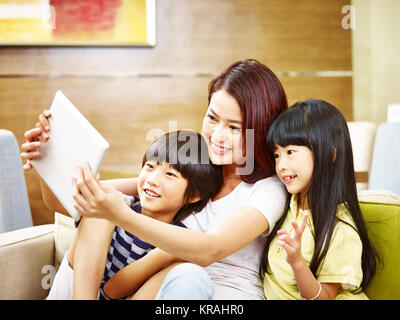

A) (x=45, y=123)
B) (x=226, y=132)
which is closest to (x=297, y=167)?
(x=226, y=132)

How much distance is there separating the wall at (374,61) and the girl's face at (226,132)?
1128 mm

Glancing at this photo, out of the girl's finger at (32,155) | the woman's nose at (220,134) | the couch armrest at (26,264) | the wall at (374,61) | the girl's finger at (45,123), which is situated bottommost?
the couch armrest at (26,264)

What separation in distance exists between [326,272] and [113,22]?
1.60m

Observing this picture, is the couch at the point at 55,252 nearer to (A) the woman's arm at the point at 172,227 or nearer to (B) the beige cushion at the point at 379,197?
(B) the beige cushion at the point at 379,197

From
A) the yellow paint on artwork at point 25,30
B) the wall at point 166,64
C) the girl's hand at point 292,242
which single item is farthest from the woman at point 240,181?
the yellow paint on artwork at point 25,30

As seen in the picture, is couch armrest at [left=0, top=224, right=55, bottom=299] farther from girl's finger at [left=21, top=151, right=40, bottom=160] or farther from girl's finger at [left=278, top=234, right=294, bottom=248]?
girl's finger at [left=278, top=234, right=294, bottom=248]

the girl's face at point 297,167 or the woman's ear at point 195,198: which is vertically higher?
the girl's face at point 297,167

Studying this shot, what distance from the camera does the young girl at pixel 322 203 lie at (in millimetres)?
866

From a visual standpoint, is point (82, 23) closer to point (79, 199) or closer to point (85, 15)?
point (85, 15)

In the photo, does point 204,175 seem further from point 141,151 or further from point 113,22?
point 113,22

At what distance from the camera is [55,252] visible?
123 cm

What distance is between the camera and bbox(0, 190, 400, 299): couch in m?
0.94

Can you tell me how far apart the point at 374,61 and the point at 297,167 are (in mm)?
1368

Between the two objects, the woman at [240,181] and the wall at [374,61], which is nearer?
the woman at [240,181]
